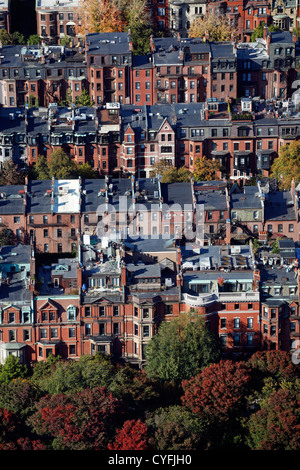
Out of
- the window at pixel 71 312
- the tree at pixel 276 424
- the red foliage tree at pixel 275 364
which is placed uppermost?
the window at pixel 71 312

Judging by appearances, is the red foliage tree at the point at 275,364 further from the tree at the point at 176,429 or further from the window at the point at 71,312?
the window at the point at 71,312

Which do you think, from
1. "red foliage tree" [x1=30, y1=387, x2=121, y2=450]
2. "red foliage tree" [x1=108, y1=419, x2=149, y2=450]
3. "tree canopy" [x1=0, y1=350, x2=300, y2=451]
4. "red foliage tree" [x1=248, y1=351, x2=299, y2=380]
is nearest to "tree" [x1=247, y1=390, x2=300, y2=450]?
"tree canopy" [x1=0, y1=350, x2=300, y2=451]

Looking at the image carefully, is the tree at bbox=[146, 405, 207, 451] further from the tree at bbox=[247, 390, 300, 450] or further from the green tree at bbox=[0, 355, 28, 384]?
the green tree at bbox=[0, 355, 28, 384]

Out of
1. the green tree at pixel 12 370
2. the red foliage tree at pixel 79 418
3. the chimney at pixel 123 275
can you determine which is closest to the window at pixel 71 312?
the chimney at pixel 123 275

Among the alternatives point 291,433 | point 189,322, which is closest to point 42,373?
point 189,322

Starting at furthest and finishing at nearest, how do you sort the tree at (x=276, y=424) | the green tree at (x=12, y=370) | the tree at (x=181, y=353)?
the green tree at (x=12, y=370)
the tree at (x=181, y=353)
the tree at (x=276, y=424)
